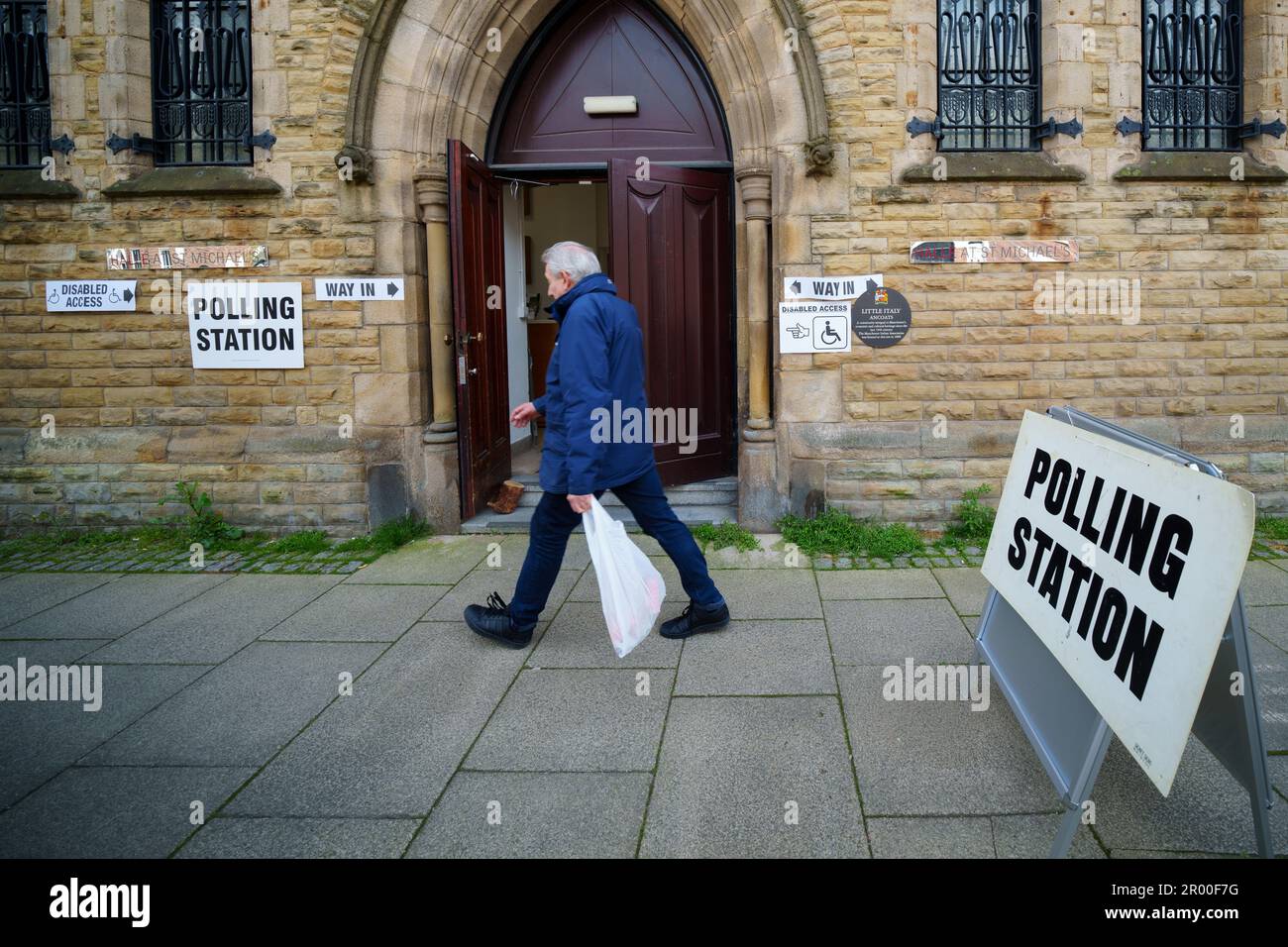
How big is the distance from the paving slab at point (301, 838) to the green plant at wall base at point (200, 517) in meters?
4.27

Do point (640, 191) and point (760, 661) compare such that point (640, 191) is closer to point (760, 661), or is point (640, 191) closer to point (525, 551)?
point (525, 551)

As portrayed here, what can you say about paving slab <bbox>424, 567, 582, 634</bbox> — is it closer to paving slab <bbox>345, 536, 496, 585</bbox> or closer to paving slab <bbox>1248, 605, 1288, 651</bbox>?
paving slab <bbox>345, 536, 496, 585</bbox>

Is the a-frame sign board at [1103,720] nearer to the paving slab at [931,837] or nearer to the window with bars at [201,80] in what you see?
the paving slab at [931,837]

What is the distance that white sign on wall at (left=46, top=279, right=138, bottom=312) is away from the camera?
6.71 m

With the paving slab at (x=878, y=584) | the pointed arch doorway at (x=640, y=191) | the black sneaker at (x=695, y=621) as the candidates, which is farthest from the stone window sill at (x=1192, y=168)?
the black sneaker at (x=695, y=621)

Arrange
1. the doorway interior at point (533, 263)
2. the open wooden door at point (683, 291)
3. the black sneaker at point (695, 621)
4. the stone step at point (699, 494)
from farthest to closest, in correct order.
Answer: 1. the doorway interior at point (533, 263)
2. the stone step at point (699, 494)
3. the open wooden door at point (683, 291)
4. the black sneaker at point (695, 621)

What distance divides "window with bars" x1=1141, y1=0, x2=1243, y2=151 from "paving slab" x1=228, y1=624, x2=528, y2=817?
252 inches

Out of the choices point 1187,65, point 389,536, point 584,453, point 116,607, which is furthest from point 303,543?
point 1187,65

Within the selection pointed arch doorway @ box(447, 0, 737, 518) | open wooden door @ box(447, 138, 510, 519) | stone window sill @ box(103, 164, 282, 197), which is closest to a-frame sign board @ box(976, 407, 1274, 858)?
pointed arch doorway @ box(447, 0, 737, 518)

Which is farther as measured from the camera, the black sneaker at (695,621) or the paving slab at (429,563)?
the paving slab at (429,563)

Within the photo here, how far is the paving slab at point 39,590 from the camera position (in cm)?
517

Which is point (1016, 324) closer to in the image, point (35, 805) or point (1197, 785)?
point (1197, 785)
